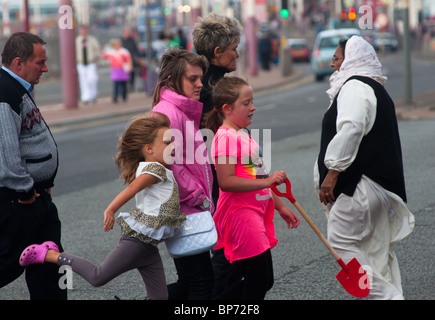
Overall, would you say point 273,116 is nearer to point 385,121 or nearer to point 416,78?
point 416,78

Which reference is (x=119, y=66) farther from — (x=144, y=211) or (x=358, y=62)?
(x=144, y=211)

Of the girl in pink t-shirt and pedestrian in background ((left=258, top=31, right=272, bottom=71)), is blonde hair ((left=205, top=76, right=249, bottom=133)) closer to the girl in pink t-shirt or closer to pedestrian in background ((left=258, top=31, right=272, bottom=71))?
the girl in pink t-shirt

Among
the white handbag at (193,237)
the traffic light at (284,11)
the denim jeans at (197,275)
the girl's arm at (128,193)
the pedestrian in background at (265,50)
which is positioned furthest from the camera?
the pedestrian in background at (265,50)

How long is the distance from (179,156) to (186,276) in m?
0.64

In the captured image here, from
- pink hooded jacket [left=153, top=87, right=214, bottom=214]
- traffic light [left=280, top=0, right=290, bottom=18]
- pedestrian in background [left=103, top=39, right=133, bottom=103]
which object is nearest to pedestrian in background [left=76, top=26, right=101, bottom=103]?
pedestrian in background [left=103, top=39, right=133, bottom=103]

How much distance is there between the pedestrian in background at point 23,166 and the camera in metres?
4.44

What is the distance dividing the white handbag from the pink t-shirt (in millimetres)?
208

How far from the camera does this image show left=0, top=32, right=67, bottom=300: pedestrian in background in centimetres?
444

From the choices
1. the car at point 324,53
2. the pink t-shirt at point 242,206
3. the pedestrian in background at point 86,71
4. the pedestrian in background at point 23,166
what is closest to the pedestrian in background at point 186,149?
the pink t-shirt at point 242,206

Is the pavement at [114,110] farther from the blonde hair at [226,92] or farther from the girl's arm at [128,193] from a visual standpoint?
the girl's arm at [128,193]

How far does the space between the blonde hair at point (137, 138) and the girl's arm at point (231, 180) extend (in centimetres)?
36

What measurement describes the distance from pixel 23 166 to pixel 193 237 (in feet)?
3.52

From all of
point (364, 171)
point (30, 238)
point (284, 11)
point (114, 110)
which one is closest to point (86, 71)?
point (114, 110)
